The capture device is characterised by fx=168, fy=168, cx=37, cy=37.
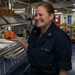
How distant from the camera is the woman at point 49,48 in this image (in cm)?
138

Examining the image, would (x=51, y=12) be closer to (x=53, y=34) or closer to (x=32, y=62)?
(x=53, y=34)

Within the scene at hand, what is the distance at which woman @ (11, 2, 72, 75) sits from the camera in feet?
4.54

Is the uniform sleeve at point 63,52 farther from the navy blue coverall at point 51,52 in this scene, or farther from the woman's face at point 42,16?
the woman's face at point 42,16

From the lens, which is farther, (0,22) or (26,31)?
(26,31)

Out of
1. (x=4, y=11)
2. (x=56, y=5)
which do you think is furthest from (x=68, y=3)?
(x=4, y=11)

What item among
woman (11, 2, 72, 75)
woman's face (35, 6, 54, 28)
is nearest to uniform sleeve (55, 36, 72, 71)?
woman (11, 2, 72, 75)

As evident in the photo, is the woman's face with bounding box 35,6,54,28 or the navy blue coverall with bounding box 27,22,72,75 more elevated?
the woman's face with bounding box 35,6,54,28

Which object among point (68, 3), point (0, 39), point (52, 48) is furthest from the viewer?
point (68, 3)

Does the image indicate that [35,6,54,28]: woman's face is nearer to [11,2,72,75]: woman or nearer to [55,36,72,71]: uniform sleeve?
A: [11,2,72,75]: woman

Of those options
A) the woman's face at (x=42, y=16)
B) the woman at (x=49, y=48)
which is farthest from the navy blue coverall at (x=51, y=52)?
the woman's face at (x=42, y=16)

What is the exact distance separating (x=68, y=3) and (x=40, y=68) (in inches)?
162

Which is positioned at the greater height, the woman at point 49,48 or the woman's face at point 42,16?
the woman's face at point 42,16

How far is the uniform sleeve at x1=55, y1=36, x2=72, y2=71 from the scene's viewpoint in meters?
1.37

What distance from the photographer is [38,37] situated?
156 centimetres
